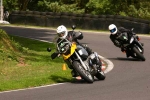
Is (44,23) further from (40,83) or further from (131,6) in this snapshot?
(40,83)

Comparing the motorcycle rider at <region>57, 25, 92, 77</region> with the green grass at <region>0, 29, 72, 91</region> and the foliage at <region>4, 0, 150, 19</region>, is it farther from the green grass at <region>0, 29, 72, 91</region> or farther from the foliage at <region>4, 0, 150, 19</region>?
the foliage at <region>4, 0, 150, 19</region>

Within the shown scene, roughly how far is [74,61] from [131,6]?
35.0 m

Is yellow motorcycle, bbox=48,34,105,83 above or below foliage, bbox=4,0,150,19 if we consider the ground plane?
above

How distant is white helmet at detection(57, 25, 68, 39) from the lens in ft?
44.0

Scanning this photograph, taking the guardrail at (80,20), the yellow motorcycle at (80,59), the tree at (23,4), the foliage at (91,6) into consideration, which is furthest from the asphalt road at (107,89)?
the tree at (23,4)

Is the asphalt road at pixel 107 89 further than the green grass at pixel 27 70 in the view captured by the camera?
No

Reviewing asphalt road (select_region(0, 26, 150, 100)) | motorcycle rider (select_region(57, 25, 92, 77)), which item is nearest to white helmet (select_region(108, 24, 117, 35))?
asphalt road (select_region(0, 26, 150, 100))

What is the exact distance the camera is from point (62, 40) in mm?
13461

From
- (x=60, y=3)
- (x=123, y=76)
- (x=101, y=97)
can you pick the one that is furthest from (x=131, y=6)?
(x=101, y=97)

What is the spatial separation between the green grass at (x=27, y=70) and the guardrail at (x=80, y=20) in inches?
577

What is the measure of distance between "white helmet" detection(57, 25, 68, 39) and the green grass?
1.16 metres

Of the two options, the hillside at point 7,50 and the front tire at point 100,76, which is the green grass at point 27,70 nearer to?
the hillside at point 7,50

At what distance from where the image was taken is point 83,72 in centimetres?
1317

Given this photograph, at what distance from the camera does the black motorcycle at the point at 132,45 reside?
18.4 metres
